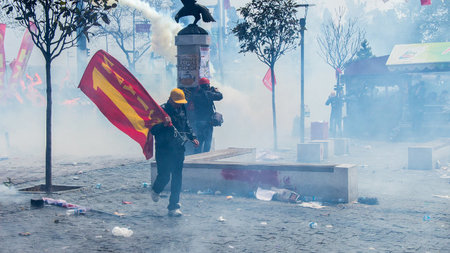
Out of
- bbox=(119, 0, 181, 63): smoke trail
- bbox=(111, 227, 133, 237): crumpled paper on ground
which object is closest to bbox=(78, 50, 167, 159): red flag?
bbox=(111, 227, 133, 237): crumpled paper on ground

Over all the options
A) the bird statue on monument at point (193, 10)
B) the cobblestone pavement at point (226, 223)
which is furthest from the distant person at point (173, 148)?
the bird statue on monument at point (193, 10)

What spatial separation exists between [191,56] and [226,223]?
20.4 ft

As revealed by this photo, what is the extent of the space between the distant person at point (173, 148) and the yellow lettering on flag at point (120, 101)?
0.22m

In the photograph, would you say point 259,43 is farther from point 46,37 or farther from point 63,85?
point 63,85

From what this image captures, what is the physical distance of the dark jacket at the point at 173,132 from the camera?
22.8 feet

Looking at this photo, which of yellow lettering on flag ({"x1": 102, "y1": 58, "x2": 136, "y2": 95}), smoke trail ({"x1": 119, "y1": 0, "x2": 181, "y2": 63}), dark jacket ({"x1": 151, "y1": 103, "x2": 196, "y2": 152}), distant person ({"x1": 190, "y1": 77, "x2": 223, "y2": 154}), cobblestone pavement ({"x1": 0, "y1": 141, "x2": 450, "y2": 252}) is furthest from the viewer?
smoke trail ({"x1": 119, "y1": 0, "x2": 181, "y2": 63})

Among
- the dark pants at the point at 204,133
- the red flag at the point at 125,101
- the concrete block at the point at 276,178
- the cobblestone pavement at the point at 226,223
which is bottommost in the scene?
the cobblestone pavement at the point at 226,223

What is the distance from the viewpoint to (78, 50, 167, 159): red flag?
268 inches

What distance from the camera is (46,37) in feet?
29.5

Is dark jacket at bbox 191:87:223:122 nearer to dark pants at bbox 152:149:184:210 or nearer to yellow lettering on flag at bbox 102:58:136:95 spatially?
dark pants at bbox 152:149:184:210

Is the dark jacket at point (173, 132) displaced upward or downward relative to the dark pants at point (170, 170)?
upward

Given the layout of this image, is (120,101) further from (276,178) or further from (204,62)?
(204,62)

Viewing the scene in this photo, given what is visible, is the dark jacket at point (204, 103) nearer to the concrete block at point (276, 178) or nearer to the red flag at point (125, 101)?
the concrete block at point (276, 178)

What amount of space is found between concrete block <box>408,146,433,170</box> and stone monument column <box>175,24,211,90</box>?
5463mm
